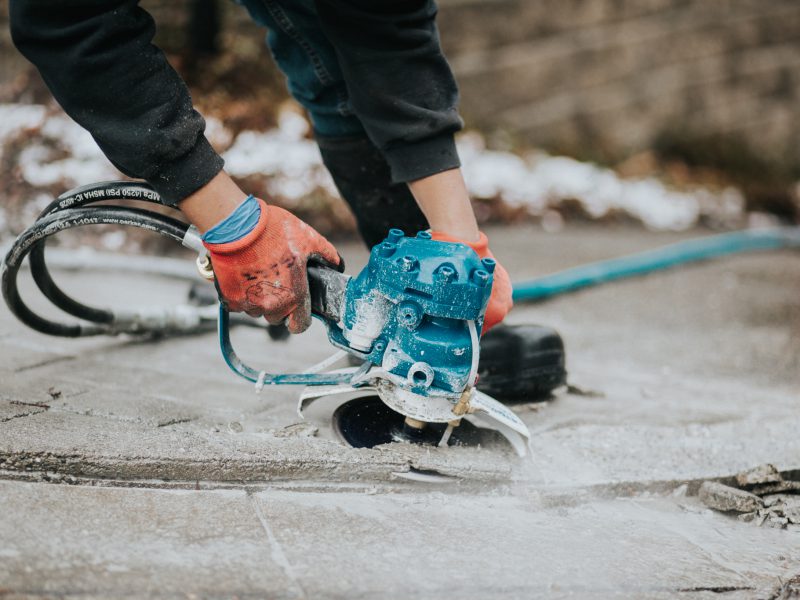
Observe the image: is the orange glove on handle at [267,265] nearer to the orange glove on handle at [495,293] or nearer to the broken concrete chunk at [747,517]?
the orange glove on handle at [495,293]

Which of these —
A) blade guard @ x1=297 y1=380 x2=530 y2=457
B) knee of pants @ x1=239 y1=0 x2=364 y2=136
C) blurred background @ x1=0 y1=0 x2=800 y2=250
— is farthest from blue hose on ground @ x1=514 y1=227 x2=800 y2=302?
blade guard @ x1=297 y1=380 x2=530 y2=457

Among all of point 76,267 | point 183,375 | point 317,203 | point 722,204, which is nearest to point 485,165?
point 317,203

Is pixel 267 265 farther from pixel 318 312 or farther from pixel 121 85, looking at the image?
pixel 121 85

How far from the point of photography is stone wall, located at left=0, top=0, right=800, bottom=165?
4953mm

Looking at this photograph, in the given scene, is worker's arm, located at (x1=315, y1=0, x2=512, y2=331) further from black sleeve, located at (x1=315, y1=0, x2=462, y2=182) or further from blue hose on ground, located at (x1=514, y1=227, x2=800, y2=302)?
blue hose on ground, located at (x1=514, y1=227, x2=800, y2=302)

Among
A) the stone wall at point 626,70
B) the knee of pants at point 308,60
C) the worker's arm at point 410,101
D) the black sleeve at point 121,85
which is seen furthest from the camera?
the stone wall at point 626,70

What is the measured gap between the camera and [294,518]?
1.33 m

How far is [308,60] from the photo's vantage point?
184 cm

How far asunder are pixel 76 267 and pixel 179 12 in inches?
73.7

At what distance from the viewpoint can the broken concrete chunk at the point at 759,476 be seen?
5.33ft

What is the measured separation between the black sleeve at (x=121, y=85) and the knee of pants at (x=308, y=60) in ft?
1.41

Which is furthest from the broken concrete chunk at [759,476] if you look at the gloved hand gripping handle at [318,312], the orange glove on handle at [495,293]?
the gloved hand gripping handle at [318,312]

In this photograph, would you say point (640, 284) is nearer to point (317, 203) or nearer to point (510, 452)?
point (317, 203)

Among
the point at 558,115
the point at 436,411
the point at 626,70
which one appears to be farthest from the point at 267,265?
the point at 626,70
